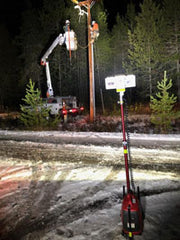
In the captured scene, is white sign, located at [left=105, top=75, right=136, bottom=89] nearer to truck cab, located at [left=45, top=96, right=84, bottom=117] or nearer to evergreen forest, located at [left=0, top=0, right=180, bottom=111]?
truck cab, located at [left=45, top=96, right=84, bottom=117]

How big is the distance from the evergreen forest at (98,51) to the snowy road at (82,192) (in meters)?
11.0

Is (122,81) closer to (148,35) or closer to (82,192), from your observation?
(82,192)

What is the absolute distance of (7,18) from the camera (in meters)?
37.8

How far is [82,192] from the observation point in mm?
4438

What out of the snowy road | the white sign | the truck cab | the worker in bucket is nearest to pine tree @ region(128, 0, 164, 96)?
the worker in bucket

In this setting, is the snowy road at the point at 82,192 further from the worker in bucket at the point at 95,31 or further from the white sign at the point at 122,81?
the worker in bucket at the point at 95,31

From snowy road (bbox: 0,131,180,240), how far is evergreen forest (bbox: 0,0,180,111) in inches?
433

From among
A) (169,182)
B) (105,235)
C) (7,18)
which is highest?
(7,18)

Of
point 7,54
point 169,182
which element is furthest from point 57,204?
point 7,54

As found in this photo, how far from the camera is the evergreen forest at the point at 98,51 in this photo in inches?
784

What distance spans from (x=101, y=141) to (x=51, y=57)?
21.0 metres

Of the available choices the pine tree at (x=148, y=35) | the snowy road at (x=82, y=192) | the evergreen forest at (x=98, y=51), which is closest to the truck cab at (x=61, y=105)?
the evergreen forest at (x=98, y=51)

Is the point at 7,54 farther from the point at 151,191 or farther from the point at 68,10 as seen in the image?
the point at 151,191

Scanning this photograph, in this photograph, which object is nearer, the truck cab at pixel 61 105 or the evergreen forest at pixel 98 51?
the truck cab at pixel 61 105
